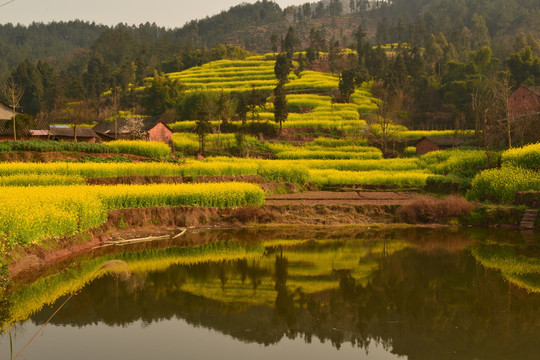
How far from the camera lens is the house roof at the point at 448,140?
4066 cm

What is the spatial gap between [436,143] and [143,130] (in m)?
25.9

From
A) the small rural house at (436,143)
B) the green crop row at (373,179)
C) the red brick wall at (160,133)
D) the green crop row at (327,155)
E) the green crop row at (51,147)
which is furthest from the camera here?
the red brick wall at (160,133)

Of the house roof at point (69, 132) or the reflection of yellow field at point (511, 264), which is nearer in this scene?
the reflection of yellow field at point (511, 264)

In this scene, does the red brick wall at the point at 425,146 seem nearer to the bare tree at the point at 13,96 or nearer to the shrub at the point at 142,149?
the shrub at the point at 142,149

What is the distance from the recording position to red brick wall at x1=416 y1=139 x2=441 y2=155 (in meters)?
40.9

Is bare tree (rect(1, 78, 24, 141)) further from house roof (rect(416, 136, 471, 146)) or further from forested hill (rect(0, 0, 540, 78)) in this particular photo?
forested hill (rect(0, 0, 540, 78))

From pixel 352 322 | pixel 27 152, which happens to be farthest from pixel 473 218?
pixel 27 152

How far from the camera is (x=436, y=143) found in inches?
1588

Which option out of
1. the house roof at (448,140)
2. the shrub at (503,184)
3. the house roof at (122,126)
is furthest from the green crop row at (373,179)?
the house roof at (122,126)

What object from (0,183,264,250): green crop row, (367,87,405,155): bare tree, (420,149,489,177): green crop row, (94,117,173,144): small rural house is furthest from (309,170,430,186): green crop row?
(94,117,173,144): small rural house

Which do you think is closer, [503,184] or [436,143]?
[503,184]

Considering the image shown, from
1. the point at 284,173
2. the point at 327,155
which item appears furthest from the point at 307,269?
the point at 327,155

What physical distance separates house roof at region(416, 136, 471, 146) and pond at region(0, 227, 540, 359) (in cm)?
2651

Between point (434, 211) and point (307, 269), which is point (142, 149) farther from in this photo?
point (307, 269)
